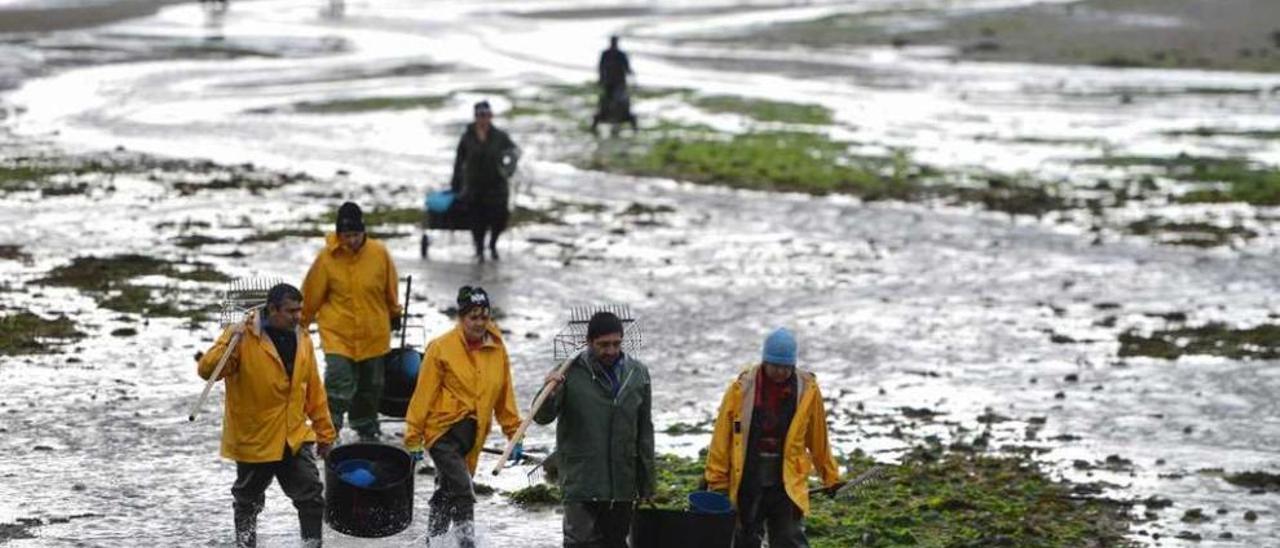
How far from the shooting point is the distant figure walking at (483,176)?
2222 centimetres

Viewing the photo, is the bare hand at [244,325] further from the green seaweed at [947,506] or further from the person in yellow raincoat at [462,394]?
the green seaweed at [947,506]

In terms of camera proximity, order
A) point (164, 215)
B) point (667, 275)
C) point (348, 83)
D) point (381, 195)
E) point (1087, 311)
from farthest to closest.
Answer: point (348, 83) → point (381, 195) → point (164, 215) → point (667, 275) → point (1087, 311)

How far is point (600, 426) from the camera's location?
404 inches

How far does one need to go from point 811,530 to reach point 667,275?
10291mm

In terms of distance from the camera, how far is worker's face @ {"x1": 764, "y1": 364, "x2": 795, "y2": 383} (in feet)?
33.2

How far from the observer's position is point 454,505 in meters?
11.5

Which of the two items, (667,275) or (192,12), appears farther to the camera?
(192,12)

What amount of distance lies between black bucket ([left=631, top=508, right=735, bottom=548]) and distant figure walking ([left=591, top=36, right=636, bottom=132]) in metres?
26.6

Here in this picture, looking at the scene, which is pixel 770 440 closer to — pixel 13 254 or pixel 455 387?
Answer: pixel 455 387

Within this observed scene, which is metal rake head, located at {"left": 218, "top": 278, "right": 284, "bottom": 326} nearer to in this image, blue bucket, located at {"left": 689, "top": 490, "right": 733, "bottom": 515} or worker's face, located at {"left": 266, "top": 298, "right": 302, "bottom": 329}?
worker's face, located at {"left": 266, "top": 298, "right": 302, "bottom": 329}

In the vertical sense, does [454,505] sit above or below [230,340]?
below

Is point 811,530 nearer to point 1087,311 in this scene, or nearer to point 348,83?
point 1087,311

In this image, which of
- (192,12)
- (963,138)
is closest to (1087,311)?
(963,138)

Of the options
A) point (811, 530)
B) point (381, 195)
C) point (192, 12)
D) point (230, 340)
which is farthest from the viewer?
point (192, 12)
